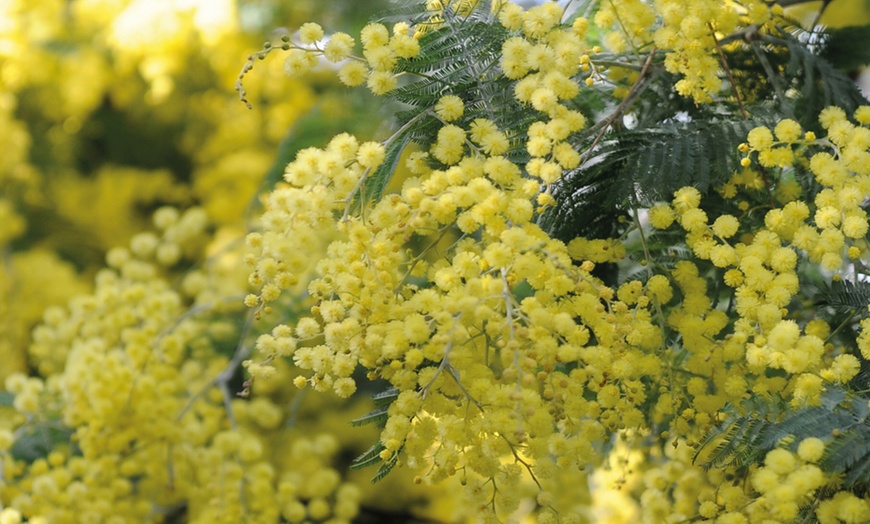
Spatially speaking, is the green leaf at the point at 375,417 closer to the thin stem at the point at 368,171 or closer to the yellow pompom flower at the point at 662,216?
the thin stem at the point at 368,171

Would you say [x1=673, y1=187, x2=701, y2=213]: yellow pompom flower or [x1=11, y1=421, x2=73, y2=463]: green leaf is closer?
[x1=673, y1=187, x2=701, y2=213]: yellow pompom flower

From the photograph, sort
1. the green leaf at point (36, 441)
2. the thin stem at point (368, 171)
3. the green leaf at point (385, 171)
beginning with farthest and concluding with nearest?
1. the green leaf at point (36, 441)
2. the green leaf at point (385, 171)
3. the thin stem at point (368, 171)

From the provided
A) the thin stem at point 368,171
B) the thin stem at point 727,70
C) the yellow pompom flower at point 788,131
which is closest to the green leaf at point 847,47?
the thin stem at point 727,70

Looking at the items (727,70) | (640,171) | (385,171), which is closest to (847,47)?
(727,70)

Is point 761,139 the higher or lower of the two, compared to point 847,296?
higher

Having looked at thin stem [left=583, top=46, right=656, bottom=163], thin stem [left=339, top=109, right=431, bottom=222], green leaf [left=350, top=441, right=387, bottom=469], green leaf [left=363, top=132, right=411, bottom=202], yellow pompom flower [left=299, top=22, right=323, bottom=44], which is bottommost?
green leaf [left=350, top=441, right=387, bottom=469]

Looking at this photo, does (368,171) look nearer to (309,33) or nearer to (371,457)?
(309,33)

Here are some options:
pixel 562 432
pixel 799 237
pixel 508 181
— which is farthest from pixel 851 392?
pixel 508 181

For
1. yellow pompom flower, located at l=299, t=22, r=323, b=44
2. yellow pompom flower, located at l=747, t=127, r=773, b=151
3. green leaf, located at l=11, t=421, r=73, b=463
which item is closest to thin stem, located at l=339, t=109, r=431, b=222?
yellow pompom flower, located at l=299, t=22, r=323, b=44

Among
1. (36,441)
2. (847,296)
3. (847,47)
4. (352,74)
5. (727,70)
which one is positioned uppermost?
(352,74)

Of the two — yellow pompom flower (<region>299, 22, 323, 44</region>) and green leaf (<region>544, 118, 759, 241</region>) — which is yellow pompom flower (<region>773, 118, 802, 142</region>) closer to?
green leaf (<region>544, 118, 759, 241</region>)

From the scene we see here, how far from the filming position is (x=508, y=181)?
90 centimetres

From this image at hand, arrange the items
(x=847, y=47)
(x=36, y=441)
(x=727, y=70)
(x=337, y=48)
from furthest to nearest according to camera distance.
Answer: (x=36, y=441)
(x=847, y=47)
(x=727, y=70)
(x=337, y=48)

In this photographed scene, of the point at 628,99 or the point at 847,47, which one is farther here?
the point at 847,47
